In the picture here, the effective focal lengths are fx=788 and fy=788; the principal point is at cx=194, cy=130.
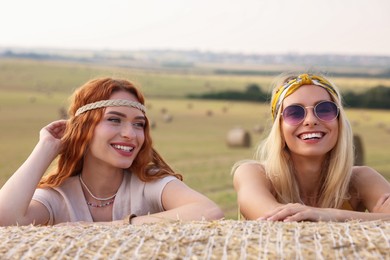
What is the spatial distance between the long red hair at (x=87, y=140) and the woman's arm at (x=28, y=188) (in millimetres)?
95

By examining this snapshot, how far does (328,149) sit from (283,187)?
35 centimetres

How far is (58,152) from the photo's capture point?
15.9 ft

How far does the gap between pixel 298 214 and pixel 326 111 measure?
103 cm

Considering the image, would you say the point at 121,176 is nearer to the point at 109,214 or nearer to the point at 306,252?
the point at 109,214

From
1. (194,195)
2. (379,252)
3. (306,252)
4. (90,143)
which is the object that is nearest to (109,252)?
(306,252)

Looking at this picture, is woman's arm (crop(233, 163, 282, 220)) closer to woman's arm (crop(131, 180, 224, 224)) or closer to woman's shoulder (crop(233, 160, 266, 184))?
woman's shoulder (crop(233, 160, 266, 184))

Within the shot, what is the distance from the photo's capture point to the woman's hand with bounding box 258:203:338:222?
3.80m

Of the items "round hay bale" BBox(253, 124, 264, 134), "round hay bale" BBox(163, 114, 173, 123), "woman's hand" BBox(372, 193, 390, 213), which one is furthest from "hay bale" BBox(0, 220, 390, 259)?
"round hay bale" BBox(163, 114, 173, 123)

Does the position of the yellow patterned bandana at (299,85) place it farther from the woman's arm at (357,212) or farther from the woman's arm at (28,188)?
the woman's arm at (28,188)

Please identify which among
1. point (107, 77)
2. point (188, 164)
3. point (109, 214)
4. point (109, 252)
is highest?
point (107, 77)

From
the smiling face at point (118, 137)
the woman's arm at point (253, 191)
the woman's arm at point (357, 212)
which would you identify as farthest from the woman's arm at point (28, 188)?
the woman's arm at point (357, 212)

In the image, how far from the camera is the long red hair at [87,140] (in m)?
4.75

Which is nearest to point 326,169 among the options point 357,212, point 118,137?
point 357,212

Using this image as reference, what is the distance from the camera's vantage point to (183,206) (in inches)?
174
